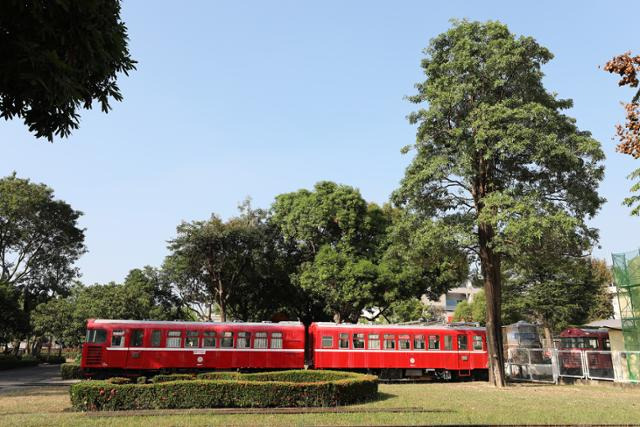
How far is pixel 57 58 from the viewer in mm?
6031

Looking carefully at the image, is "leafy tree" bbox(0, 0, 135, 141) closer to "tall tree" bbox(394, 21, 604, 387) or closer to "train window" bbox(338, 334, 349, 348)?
"tall tree" bbox(394, 21, 604, 387)

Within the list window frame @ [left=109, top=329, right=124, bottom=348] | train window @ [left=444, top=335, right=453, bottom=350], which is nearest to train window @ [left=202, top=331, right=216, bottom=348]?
window frame @ [left=109, top=329, right=124, bottom=348]

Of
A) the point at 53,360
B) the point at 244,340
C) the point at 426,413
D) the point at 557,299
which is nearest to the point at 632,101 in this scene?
the point at 426,413

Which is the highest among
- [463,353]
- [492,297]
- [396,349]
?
[492,297]

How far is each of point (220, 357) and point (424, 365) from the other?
32.8ft

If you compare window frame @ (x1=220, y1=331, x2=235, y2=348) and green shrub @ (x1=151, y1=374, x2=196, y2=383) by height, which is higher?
window frame @ (x1=220, y1=331, x2=235, y2=348)

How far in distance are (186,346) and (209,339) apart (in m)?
1.06

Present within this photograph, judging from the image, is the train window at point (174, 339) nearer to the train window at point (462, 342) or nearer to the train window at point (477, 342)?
the train window at point (462, 342)

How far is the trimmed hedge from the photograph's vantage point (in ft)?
41.1

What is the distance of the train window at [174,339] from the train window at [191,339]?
0.31 meters

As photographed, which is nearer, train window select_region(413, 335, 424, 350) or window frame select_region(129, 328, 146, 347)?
window frame select_region(129, 328, 146, 347)

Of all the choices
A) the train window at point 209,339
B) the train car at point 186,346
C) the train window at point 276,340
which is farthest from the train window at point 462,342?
the train window at point 209,339

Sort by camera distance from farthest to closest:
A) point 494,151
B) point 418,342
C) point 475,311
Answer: point 475,311 → point 418,342 → point 494,151

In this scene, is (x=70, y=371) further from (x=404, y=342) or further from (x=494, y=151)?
(x=494, y=151)
